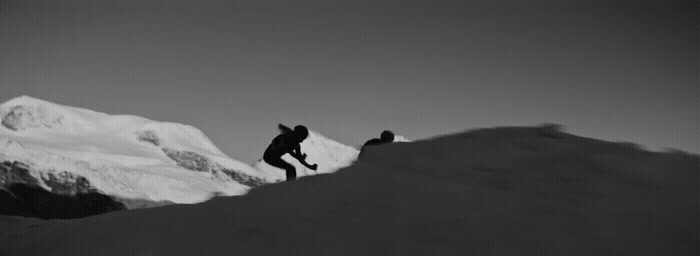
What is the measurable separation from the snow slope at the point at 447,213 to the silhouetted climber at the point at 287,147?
14.9ft

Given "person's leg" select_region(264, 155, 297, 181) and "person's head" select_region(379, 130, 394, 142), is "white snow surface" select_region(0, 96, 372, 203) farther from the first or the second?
"person's head" select_region(379, 130, 394, 142)

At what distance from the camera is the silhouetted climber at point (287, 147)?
27.3ft

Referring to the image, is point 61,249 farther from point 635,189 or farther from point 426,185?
point 635,189

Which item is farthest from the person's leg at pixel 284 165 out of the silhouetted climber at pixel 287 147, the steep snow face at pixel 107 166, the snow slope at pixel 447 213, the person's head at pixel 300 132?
the steep snow face at pixel 107 166

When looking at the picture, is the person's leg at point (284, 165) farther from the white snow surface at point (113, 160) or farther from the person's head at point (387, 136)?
the white snow surface at point (113, 160)

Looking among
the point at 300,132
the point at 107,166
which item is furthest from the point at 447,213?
the point at 107,166

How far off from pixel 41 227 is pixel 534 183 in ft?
11.7

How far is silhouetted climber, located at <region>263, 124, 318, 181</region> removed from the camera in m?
8.33

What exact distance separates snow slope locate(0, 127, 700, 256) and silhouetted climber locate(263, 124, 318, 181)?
4554 mm

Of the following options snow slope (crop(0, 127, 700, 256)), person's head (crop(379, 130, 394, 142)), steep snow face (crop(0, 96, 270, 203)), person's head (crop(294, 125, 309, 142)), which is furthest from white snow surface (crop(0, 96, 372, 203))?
snow slope (crop(0, 127, 700, 256))

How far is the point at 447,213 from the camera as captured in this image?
9.83ft

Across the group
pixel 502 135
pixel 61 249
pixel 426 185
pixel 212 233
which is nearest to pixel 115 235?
pixel 61 249

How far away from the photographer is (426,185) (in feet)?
11.0

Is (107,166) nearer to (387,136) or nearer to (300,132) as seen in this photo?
(300,132)
